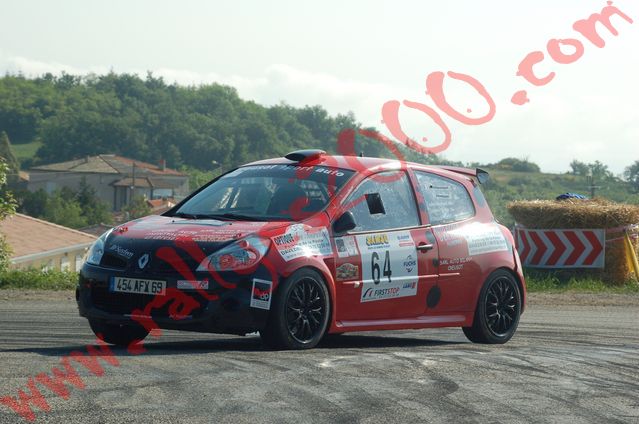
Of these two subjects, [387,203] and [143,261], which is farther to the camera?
[387,203]

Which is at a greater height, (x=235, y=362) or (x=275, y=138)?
(x=275, y=138)

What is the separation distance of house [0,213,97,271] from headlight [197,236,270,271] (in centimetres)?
5037

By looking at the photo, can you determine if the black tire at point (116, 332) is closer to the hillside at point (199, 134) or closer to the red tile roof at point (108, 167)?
the hillside at point (199, 134)

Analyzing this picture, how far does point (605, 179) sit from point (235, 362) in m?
62.3

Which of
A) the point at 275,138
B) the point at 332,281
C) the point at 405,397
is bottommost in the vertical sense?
the point at 405,397

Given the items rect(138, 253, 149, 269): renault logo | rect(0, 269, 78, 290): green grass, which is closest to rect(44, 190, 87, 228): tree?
rect(0, 269, 78, 290): green grass

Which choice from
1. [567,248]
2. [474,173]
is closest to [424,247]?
[474,173]

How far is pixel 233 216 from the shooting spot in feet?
32.4

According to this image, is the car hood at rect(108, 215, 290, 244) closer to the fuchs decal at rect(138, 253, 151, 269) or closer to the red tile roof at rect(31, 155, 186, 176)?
the fuchs decal at rect(138, 253, 151, 269)

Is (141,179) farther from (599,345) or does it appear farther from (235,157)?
(599,345)

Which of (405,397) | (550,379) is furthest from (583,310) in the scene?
(405,397)

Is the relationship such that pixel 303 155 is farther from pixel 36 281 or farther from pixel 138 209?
pixel 138 209

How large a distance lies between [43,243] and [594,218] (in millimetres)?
46624

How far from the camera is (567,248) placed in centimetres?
2208
